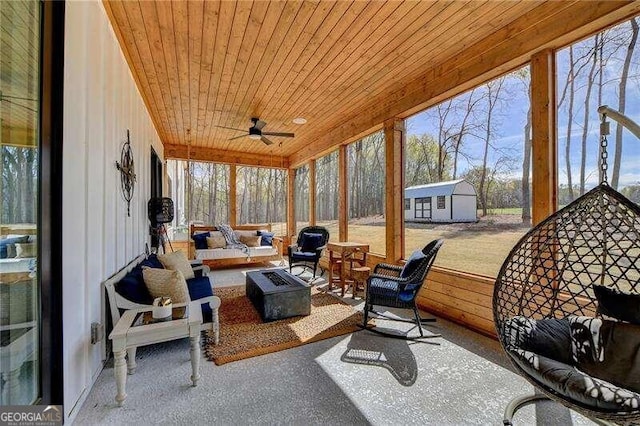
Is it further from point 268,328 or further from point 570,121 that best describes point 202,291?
point 570,121

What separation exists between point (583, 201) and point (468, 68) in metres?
1.88

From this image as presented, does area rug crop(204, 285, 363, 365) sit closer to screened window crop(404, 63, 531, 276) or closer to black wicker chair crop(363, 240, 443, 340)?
black wicker chair crop(363, 240, 443, 340)

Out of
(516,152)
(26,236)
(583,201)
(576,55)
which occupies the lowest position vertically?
(26,236)

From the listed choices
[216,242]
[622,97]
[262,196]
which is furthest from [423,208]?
[262,196]

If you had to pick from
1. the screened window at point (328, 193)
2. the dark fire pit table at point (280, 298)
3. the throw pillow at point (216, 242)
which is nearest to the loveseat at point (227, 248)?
the throw pillow at point (216, 242)

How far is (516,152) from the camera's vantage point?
2771 mm

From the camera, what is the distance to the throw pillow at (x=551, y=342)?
165 cm

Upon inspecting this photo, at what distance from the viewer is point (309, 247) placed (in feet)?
18.3

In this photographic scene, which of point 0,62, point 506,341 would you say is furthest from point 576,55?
point 0,62

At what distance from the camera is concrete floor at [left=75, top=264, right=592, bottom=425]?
1655 millimetres

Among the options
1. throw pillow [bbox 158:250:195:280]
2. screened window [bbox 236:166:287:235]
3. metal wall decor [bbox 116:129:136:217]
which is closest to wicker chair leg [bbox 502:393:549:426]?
throw pillow [bbox 158:250:195:280]

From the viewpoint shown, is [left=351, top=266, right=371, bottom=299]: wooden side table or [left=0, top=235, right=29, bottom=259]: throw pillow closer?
[left=0, top=235, right=29, bottom=259]: throw pillow

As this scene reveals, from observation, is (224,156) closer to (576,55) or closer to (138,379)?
(138,379)

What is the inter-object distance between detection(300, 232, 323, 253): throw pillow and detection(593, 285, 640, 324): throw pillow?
13.7 ft
